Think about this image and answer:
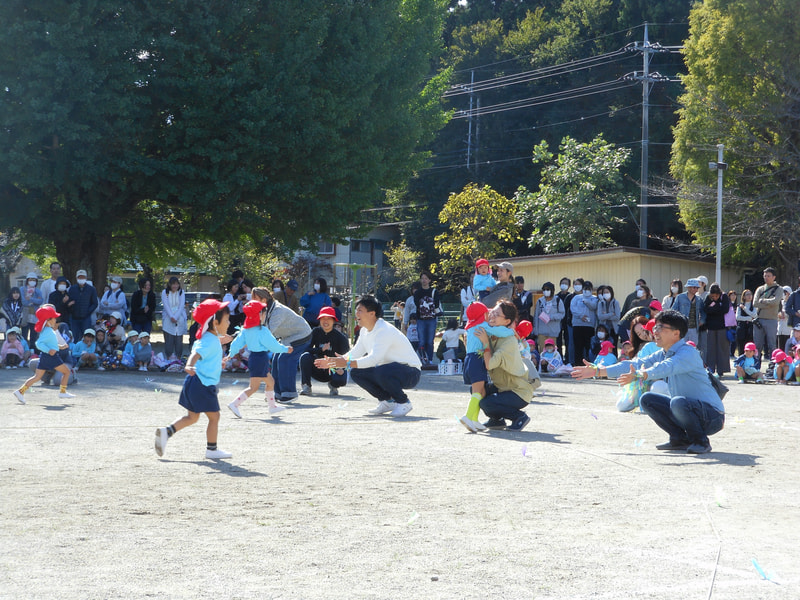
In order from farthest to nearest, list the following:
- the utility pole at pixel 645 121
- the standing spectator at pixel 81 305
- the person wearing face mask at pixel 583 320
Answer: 1. the utility pole at pixel 645 121
2. the person wearing face mask at pixel 583 320
3. the standing spectator at pixel 81 305

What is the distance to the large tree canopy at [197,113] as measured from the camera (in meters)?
20.9

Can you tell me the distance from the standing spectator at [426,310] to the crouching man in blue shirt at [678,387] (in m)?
11.2

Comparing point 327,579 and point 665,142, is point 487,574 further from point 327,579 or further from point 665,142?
point 665,142

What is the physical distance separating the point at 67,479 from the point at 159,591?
2991 millimetres

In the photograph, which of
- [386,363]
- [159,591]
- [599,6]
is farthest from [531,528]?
[599,6]

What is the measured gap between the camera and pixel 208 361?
840 centimetres

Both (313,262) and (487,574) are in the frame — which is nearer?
(487,574)

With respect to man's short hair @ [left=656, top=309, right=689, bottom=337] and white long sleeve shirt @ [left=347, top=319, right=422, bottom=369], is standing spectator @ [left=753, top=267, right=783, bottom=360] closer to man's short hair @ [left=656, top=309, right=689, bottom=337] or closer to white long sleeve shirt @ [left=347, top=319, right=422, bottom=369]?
white long sleeve shirt @ [left=347, top=319, right=422, bottom=369]

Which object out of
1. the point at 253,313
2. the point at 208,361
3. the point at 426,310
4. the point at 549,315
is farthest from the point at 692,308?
the point at 208,361

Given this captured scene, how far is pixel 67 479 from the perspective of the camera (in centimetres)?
691

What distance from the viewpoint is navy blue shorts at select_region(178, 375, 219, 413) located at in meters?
8.27

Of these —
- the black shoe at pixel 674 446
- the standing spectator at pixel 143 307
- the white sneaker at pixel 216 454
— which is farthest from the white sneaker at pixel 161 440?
the standing spectator at pixel 143 307

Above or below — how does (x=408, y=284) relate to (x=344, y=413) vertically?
above

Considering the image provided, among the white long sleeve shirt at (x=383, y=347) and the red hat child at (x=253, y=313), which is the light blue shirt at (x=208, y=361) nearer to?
the white long sleeve shirt at (x=383, y=347)
